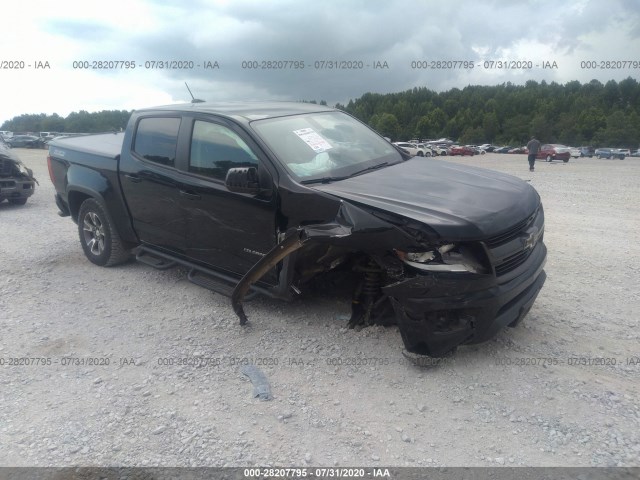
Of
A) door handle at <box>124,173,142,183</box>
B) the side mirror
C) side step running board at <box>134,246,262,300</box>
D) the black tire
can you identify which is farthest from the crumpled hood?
the black tire

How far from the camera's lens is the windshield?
13.8 feet

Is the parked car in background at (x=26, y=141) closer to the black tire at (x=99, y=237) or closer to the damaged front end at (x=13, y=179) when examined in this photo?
the damaged front end at (x=13, y=179)

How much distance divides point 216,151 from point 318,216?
1374mm

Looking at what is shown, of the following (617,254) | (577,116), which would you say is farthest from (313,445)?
(577,116)

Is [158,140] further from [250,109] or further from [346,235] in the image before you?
[346,235]

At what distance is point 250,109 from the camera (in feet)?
16.1

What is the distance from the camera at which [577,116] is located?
90.1 metres

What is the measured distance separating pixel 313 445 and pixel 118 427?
121cm

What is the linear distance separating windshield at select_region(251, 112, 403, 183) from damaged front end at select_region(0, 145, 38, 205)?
8.05m

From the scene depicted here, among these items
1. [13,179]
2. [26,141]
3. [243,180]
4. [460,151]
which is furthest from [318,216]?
[460,151]

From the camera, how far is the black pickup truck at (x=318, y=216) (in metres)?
3.34

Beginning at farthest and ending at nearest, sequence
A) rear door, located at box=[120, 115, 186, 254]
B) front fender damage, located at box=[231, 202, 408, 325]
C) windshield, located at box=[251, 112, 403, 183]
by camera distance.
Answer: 1. rear door, located at box=[120, 115, 186, 254]
2. windshield, located at box=[251, 112, 403, 183]
3. front fender damage, located at box=[231, 202, 408, 325]

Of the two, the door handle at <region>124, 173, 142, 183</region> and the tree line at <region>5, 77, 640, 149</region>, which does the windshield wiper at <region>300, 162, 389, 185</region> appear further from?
the tree line at <region>5, 77, 640, 149</region>

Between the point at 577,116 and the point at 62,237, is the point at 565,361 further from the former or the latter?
the point at 577,116
